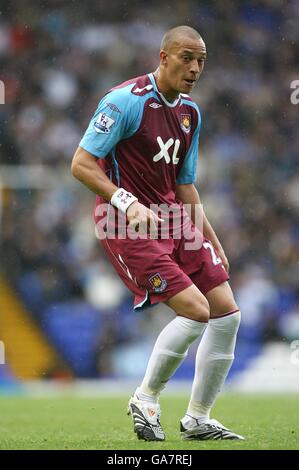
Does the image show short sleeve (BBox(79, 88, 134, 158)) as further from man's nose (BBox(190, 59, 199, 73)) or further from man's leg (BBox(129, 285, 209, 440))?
man's leg (BBox(129, 285, 209, 440))

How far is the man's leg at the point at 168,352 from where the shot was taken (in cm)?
557

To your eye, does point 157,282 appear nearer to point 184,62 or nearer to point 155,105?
point 155,105

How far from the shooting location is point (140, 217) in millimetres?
5320

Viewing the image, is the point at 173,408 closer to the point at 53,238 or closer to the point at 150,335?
the point at 150,335

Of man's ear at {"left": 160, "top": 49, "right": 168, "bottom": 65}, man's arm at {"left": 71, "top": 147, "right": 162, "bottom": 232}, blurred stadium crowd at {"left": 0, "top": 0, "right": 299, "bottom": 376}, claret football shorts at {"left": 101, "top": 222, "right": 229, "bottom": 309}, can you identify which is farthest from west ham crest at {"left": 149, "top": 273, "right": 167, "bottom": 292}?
blurred stadium crowd at {"left": 0, "top": 0, "right": 299, "bottom": 376}

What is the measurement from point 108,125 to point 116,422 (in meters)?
2.57

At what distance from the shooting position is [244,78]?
1619cm

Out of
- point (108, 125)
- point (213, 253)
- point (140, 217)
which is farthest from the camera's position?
point (213, 253)

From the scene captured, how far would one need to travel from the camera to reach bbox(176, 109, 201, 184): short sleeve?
616cm

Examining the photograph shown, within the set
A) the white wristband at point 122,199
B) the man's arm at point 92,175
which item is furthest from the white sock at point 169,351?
the man's arm at point 92,175

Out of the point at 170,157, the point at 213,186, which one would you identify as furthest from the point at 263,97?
the point at 170,157

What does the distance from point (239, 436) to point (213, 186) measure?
9103 mm

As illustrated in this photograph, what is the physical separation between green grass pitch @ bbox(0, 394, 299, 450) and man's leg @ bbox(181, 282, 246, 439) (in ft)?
0.78

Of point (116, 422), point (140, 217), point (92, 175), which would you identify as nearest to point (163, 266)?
point (140, 217)
